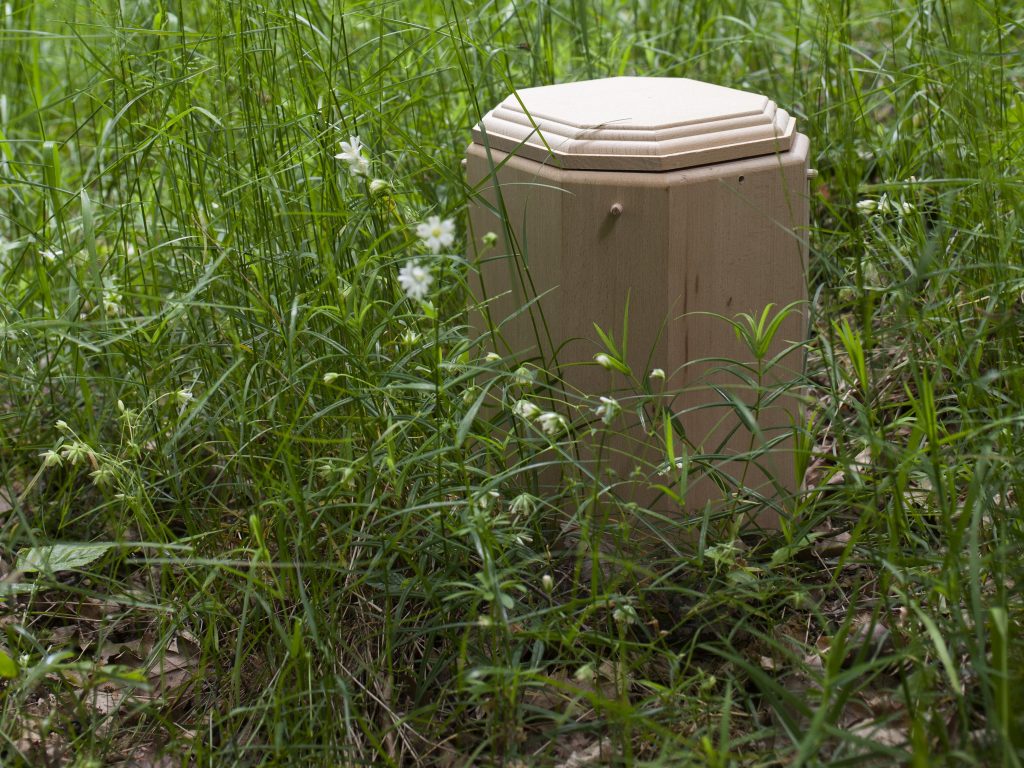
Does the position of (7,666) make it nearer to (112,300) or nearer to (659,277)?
(112,300)

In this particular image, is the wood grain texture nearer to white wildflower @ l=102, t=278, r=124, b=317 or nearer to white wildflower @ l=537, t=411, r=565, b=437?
white wildflower @ l=537, t=411, r=565, b=437

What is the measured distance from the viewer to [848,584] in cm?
186

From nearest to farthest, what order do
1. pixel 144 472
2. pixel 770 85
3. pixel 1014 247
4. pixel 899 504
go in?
pixel 899 504, pixel 1014 247, pixel 144 472, pixel 770 85

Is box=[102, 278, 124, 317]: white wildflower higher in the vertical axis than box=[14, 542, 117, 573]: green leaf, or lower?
higher

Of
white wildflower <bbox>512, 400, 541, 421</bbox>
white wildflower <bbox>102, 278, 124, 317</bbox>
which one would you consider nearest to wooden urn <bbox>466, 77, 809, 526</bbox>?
white wildflower <bbox>512, 400, 541, 421</bbox>

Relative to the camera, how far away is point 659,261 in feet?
5.89

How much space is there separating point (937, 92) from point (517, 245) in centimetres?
119

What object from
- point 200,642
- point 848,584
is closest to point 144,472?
point 200,642

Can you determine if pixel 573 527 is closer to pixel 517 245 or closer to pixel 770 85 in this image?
pixel 517 245

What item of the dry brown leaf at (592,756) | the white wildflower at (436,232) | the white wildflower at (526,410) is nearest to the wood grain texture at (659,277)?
the white wildflower at (526,410)

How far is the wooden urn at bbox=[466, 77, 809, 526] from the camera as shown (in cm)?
177

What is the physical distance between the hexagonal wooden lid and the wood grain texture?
0.02m

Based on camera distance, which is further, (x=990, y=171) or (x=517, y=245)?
(x=517, y=245)

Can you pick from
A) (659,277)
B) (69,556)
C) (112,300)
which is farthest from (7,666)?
(659,277)
